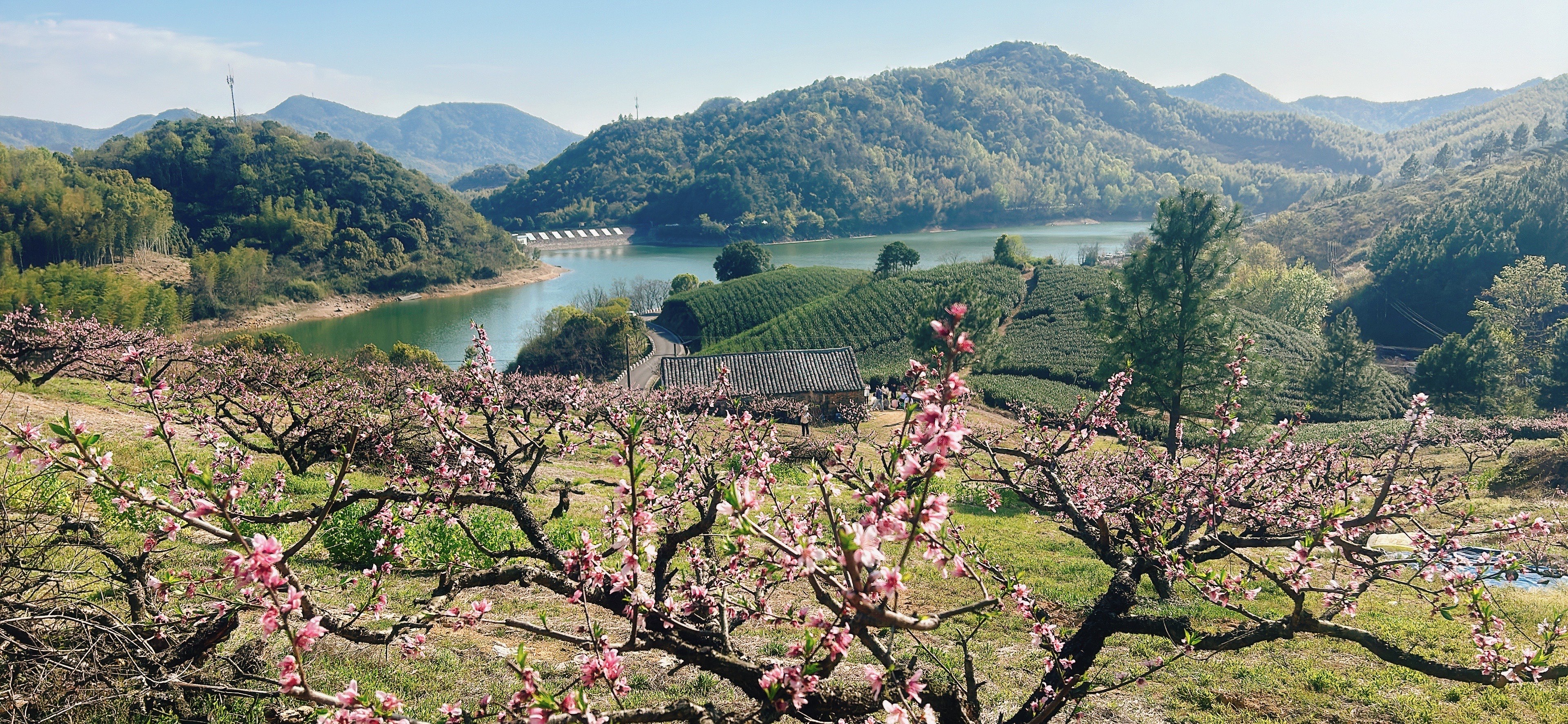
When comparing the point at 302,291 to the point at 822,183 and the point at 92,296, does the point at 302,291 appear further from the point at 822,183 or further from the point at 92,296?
the point at 822,183

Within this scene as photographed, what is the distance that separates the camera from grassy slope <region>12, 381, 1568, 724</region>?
6.07m

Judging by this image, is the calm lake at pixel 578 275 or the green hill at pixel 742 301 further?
the calm lake at pixel 578 275

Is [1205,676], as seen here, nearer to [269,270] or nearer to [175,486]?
[175,486]

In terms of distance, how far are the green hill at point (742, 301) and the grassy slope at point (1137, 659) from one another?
50954 mm

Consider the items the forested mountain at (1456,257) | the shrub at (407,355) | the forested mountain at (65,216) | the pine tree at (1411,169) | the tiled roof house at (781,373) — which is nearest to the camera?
the tiled roof house at (781,373)

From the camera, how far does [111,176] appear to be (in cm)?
7869

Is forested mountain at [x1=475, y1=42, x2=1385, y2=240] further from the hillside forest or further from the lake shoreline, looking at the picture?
the hillside forest

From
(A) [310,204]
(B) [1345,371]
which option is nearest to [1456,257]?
(B) [1345,371]

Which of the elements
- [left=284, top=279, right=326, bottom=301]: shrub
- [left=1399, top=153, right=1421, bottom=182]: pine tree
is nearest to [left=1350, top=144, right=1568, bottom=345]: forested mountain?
[left=1399, top=153, right=1421, bottom=182]: pine tree

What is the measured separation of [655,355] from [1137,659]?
51262 millimetres

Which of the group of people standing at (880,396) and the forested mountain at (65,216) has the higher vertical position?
the forested mountain at (65,216)

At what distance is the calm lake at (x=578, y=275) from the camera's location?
213 feet

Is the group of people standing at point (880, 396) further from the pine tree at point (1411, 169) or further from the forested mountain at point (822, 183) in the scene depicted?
the pine tree at point (1411, 169)

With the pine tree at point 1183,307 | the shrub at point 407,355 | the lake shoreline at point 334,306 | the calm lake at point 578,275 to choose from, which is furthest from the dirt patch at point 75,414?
the lake shoreline at point 334,306
